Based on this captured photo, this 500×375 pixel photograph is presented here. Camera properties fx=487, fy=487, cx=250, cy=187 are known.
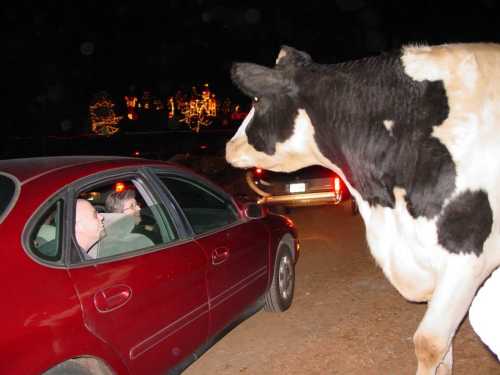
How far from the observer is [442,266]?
7.09 feet

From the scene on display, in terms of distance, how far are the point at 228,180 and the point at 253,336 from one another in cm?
1072

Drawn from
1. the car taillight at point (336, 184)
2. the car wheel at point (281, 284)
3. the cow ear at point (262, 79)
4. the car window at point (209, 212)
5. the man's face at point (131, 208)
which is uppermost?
the cow ear at point (262, 79)

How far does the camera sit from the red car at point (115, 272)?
7.23 ft

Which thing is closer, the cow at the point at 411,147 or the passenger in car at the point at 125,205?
the cow at the point at 411,147

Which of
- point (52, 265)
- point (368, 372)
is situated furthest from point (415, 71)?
point (368, 372)

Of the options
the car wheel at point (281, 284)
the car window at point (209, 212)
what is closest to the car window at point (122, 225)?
Answer: the car window at point (209, 212)

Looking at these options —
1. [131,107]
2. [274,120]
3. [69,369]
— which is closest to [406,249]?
[274,120]

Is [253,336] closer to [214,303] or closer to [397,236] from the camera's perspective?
[214,303]

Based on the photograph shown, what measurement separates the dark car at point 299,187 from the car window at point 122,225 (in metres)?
5.16

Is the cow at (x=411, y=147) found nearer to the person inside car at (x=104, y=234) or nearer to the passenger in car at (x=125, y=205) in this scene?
the person inside car at (x=104, y=234)

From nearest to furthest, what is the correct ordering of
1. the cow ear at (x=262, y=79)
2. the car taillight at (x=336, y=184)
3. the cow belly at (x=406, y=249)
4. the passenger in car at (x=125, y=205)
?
the cow belly at (x=406, y=249)
the cow ear at (x=262, y=79)
the passenger in car at (x=125, y=205)
the car taillight at (x=336, y=184)

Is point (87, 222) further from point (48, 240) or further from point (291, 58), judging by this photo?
point (291, 58)

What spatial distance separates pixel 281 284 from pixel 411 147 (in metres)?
2.93

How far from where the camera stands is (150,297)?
2812 millimetres
